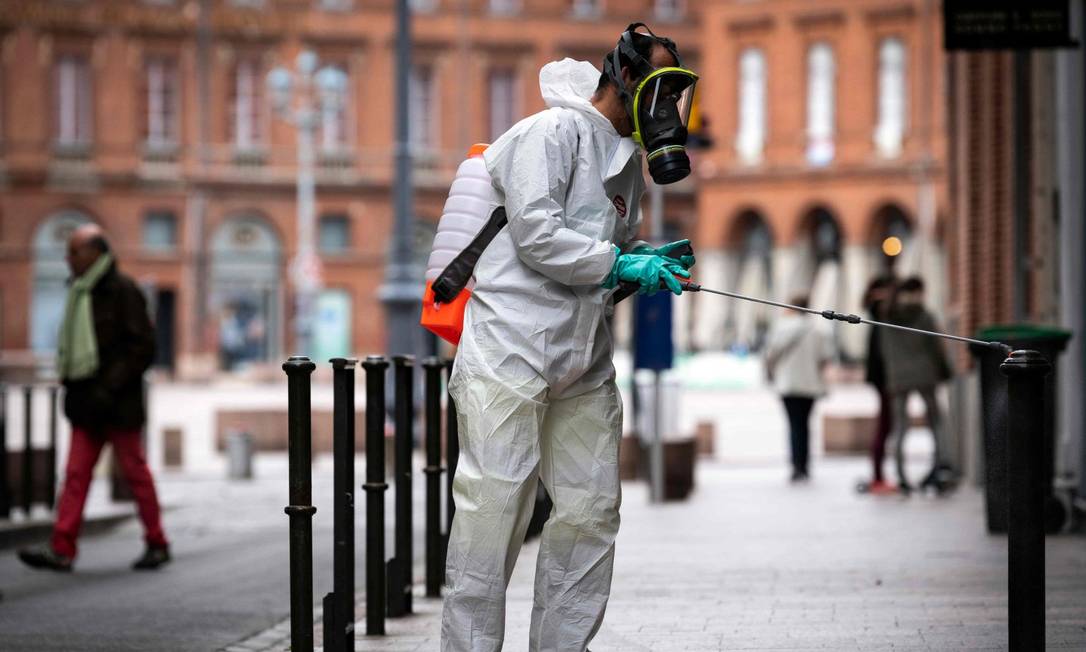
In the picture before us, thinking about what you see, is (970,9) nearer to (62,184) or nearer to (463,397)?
(463,397)

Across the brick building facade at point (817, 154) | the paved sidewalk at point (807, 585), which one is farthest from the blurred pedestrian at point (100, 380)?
the brick building facade at point (817, 154)

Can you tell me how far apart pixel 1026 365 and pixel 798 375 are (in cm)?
1207

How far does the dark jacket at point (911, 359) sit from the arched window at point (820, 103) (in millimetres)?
40899

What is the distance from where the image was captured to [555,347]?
503 cm

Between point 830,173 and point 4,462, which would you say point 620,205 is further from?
point 830,173

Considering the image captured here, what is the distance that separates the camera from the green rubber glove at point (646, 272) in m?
5.00

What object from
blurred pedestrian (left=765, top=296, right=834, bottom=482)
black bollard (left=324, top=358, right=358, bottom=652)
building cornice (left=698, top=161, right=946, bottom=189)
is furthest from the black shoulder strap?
building cornice (left=698, top=161, right=946, bottom=189)

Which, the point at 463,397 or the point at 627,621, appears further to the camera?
the point at 627,621

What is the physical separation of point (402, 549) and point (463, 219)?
2366 mm

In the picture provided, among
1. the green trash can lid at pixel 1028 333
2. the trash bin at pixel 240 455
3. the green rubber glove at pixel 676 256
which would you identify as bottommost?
the trash bin at pixel 240 455

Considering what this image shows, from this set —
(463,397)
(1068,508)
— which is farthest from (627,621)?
(1068,508)

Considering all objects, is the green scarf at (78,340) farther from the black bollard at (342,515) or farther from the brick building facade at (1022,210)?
the brick building facade at (1022,210)

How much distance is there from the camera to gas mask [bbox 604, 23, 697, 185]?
16.6 feet

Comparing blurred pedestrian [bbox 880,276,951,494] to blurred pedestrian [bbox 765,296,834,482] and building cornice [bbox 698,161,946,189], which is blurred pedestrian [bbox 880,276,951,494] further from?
building cornice [bbox 698,161,946,189]
